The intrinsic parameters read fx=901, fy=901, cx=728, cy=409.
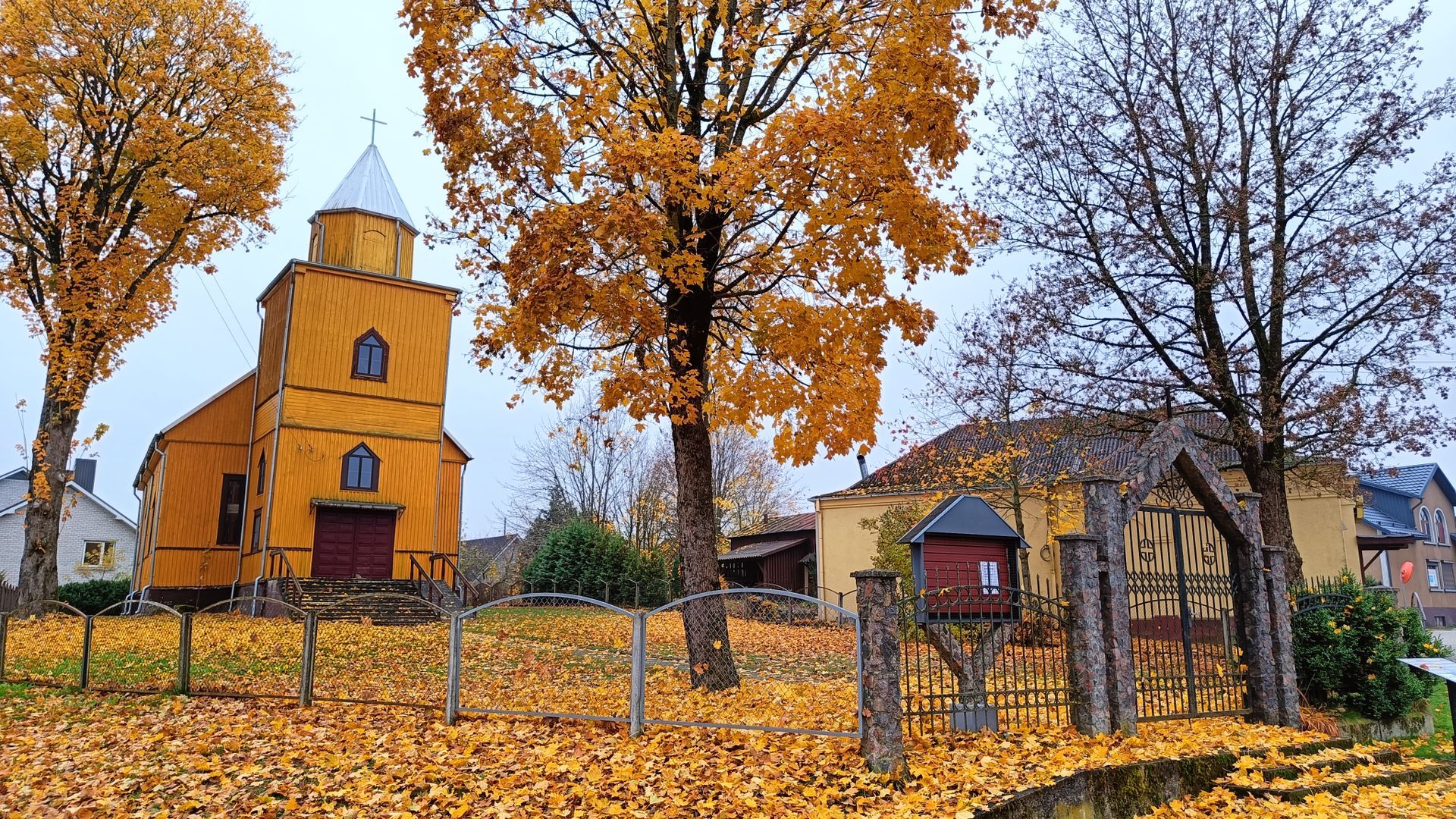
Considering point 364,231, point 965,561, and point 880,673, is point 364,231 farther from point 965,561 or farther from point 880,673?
point 880,673

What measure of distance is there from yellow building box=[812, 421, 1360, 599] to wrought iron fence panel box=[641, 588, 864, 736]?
6.20 metres

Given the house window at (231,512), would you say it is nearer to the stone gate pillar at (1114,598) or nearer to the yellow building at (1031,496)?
the yellow building at (1031,496)

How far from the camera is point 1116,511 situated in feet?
30.0

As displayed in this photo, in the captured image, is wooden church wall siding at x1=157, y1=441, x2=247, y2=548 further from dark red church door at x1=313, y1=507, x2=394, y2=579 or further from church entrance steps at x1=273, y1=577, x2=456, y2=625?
church entrance steps at x1=273, y1=577, x2=456, y2=625

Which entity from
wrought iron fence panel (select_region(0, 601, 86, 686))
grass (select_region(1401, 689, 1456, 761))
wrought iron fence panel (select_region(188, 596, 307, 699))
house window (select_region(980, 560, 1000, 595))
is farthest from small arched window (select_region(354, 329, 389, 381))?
grass (select_region(1401, 689, 1456, 761))

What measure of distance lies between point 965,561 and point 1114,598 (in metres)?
1.48

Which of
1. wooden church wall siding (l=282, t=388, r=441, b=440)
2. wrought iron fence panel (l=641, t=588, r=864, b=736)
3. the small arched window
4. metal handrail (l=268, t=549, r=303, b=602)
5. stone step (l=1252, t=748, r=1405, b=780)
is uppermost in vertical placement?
the small arched window

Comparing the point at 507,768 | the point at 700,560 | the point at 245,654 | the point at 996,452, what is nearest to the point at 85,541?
the point at 245,654

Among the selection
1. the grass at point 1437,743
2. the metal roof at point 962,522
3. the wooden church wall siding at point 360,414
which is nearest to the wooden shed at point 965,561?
the metal roof at point 962,522

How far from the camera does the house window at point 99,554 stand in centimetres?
4331

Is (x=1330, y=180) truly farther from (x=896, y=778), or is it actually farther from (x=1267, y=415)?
(x=896, y=778)

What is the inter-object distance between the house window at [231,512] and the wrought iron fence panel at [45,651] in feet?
29.1

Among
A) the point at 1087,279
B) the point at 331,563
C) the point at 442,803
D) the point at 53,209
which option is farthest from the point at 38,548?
the point at 1087,279

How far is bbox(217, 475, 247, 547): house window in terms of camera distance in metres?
26.3
